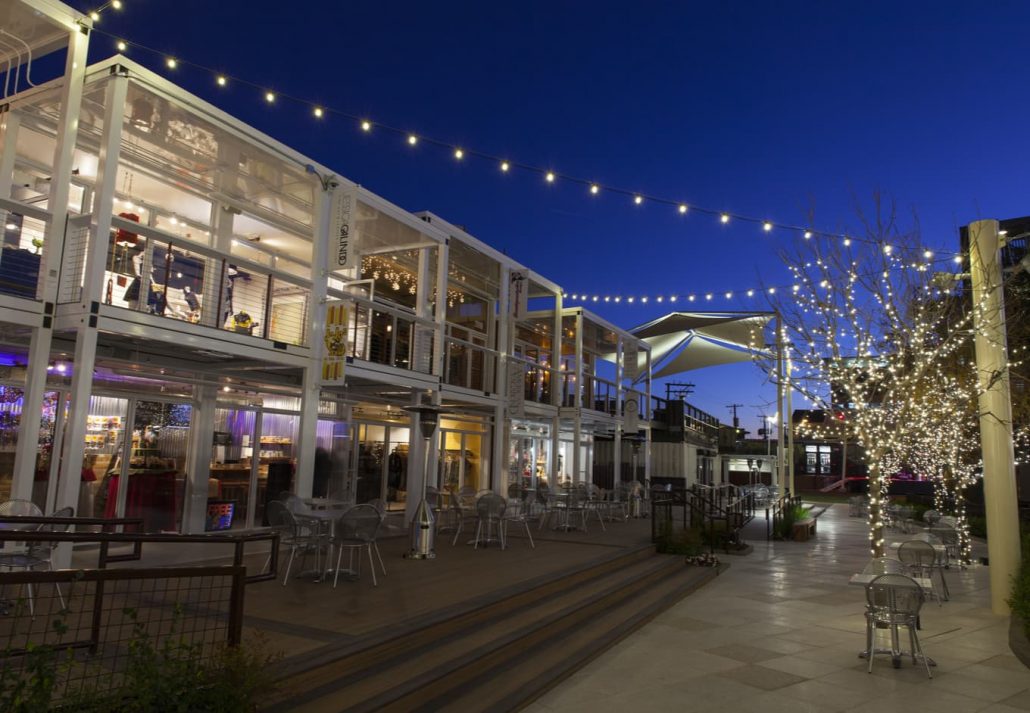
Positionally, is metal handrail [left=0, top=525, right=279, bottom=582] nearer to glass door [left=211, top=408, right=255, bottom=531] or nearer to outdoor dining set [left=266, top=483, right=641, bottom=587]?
outdoor dining set [left=266, top=483, right=641, bottom=587]

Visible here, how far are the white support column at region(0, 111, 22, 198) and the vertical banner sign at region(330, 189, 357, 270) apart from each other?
12.5ft

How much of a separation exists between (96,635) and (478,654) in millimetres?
2686

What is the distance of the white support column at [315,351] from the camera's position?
942cm

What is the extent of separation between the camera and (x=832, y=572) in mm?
11797

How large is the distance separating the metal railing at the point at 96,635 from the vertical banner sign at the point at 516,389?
8.99m

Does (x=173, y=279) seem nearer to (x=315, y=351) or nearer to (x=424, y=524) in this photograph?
Answer: (x=315, y=351)

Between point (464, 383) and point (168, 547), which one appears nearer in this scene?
point (168, 547)

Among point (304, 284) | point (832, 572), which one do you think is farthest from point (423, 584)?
point (832, 572)

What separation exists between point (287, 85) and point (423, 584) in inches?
264

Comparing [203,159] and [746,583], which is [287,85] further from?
[746,583]

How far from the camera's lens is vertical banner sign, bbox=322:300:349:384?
376 inches

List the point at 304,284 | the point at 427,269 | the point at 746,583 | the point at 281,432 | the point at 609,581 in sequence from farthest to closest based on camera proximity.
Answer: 1. the point at 427,269
2. the point at 281,432
3. the point at 746,583
4. the point at 304,284
5. the point at 609,581

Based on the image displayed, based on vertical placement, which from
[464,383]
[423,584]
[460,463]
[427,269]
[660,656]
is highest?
[427,269]

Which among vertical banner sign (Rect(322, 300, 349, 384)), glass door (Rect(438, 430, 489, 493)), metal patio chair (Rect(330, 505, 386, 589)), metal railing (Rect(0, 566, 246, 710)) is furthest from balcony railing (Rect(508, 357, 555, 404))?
metal railing (Rect(0, 566, 246, 710))
